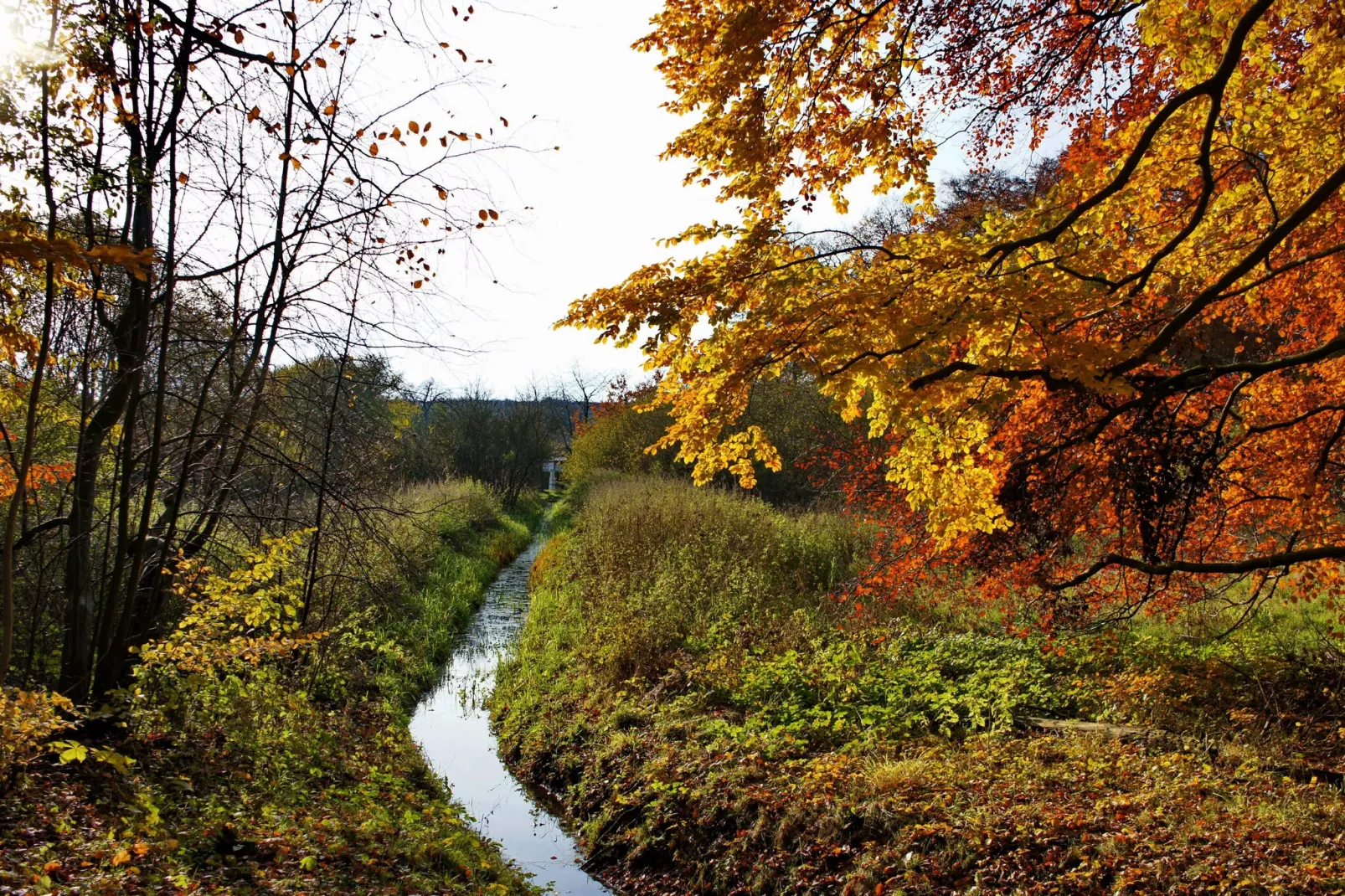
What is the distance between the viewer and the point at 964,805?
5.80m

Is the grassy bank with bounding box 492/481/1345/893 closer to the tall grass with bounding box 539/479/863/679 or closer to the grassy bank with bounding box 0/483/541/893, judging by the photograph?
the tall grass with bounding box 539/479/863/679

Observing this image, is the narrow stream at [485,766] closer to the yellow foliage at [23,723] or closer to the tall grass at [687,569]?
the tall grass at [687,569]

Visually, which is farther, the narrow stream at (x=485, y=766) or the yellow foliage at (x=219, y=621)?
the narrow stream at (x=485, y=766)

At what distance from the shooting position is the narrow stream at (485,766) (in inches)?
291

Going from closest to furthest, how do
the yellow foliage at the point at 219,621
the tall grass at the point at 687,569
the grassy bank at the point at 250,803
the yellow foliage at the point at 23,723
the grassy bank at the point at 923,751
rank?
the yellow foliage at the point at 23,723 → the grassy bank at the point at 250,803 → the grassy bank at the point at 923,751 → the yellow foliage at the point at 219,621 → the tall grass at the point at 687,569

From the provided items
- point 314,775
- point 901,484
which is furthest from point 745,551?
point 314,775

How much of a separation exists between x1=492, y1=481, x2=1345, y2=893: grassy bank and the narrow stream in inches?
11.5

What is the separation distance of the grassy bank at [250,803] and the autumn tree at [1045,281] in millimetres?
3477

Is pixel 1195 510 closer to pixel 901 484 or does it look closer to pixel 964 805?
pixel 901 484

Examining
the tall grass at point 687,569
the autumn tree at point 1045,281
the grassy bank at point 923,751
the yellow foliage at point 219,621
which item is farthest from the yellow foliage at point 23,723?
the tall grass at point 687,569

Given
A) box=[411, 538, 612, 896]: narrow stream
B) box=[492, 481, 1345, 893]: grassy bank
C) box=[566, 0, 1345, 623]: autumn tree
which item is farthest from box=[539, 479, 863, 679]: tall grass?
box=[566, 0, 1345, 623]: autumn tree

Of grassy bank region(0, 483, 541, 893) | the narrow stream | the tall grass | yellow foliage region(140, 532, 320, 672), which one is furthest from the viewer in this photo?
the tall grass

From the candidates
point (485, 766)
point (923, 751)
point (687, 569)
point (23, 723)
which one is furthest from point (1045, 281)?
point (687, 569)

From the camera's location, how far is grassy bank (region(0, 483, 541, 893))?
4098 millimetres
